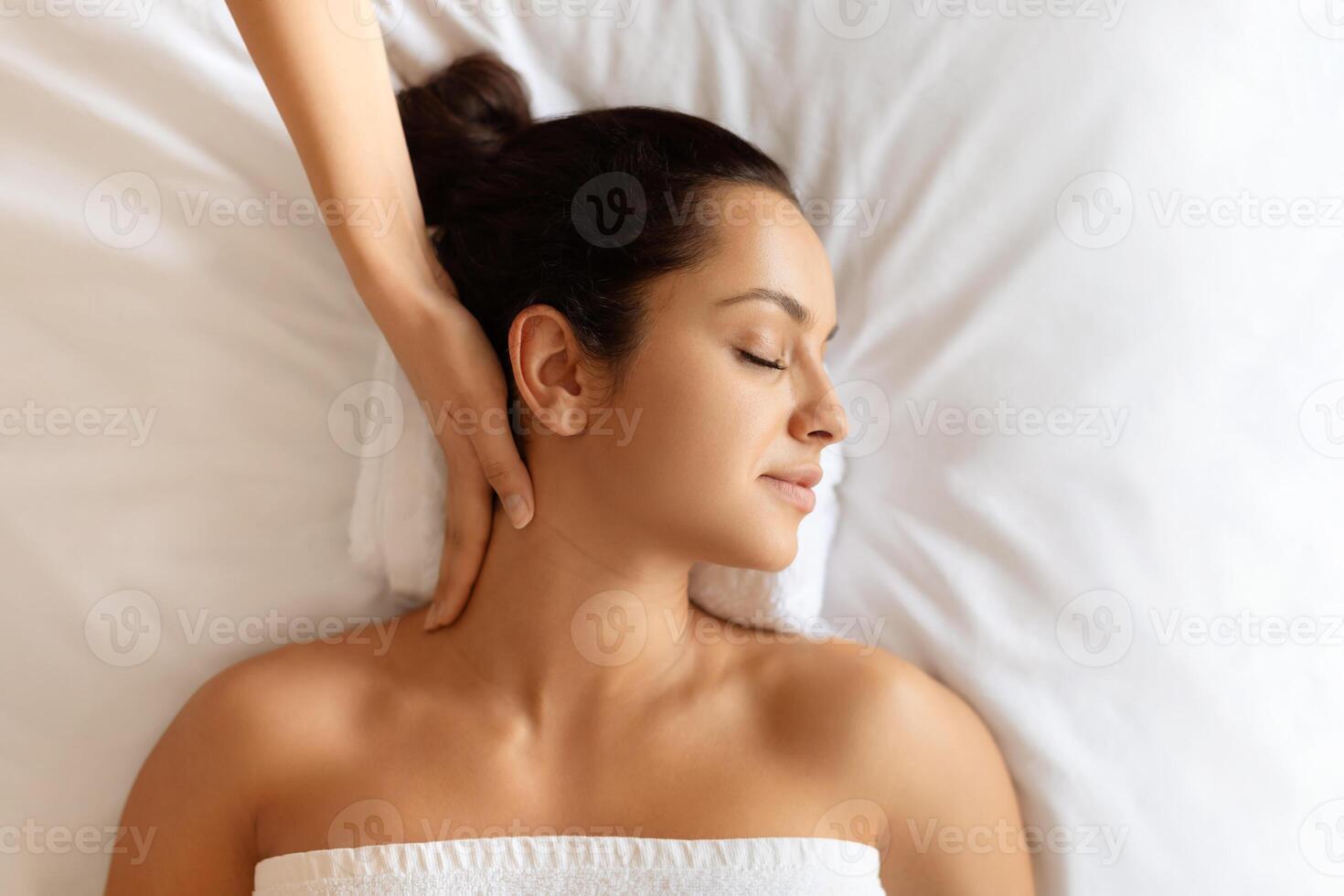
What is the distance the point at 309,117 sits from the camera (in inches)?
53.5

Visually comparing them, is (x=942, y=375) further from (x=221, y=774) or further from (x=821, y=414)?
(x=221, y=774)

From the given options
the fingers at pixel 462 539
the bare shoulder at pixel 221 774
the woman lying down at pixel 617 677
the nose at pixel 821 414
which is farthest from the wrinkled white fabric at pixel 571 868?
the nose at pixel 821 414

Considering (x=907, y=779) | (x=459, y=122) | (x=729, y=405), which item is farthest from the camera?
(x=459, y=122)

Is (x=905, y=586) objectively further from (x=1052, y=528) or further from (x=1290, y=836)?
(x=1290, y=836)

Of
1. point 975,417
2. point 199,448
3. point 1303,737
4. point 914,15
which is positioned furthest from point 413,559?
point 1303,737

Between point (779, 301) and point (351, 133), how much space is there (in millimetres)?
580

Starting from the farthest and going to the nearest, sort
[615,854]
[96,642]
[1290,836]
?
[96,642] < [1290,836] < [615,854]

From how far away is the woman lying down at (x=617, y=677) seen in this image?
1285mm

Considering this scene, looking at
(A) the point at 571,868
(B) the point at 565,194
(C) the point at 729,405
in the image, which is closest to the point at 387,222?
(B) the point at 565,194

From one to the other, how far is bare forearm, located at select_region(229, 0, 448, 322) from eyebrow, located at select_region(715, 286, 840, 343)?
39cm

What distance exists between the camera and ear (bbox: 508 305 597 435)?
132 cm

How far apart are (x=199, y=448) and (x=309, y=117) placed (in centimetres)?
49

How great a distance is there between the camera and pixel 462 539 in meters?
1.44

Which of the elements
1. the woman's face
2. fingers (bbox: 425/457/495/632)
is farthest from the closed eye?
fingers (bbox: 425/457/495/632)
